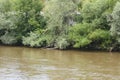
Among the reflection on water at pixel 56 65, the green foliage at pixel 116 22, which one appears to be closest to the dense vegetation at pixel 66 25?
the green foliage at pixel 116 22

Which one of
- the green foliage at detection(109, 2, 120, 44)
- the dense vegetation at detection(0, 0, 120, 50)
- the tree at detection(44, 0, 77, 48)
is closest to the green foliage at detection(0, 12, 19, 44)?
the dense vegetation at detection(0, 0, 120, 50)

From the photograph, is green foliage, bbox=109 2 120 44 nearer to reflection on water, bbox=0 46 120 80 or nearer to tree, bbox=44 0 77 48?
reflection on water, bbox=0 46 120 80

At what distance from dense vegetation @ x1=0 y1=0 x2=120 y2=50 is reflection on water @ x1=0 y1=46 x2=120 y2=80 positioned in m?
1.77

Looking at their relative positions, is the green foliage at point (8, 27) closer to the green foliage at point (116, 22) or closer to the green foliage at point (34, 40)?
the green foliage at point (34, 40)

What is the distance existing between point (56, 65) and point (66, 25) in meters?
11.1

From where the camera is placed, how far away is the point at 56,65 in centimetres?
3753

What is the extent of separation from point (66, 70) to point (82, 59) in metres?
5.86

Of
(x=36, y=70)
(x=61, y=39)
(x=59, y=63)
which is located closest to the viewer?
(x=36, y=70)

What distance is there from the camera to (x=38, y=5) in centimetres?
5203

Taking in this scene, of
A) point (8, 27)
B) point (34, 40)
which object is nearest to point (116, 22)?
point (34, 40)

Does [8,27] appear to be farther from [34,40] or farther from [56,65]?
[56,65]

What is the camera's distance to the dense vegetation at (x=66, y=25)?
46.3 m

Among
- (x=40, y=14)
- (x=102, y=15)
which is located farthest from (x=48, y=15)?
(x=102, y=15)

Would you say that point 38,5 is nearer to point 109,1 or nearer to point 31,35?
point 31,35
